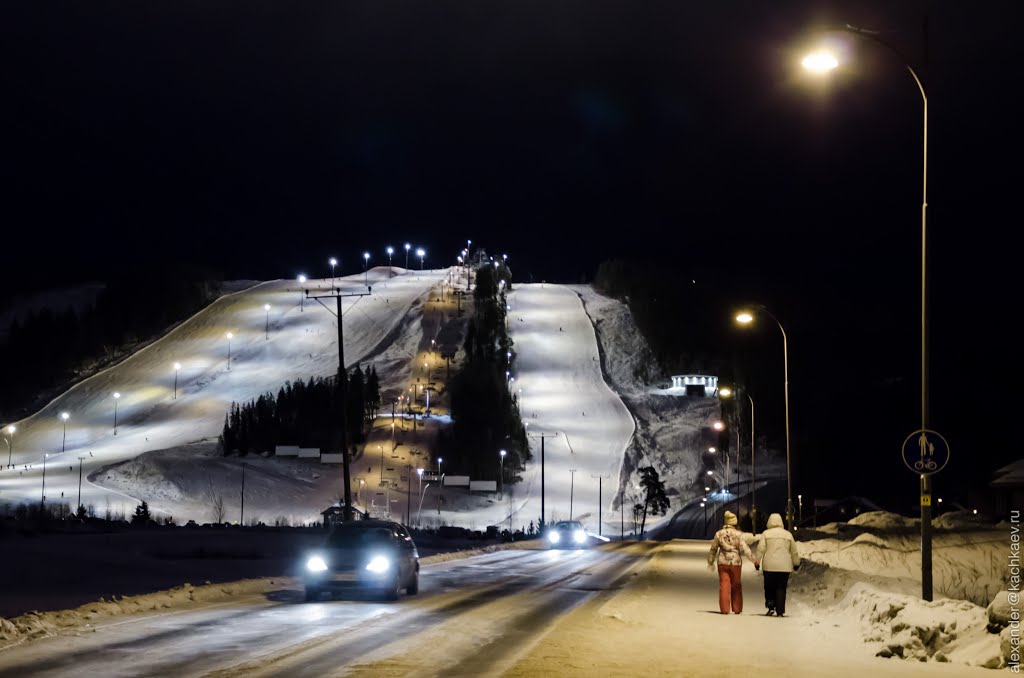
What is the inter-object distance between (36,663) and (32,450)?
129416mm

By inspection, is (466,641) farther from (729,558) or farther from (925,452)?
(925,452)

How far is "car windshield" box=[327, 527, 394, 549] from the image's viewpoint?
2238 cm

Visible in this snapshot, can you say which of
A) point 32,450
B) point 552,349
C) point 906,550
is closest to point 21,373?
point 32,450

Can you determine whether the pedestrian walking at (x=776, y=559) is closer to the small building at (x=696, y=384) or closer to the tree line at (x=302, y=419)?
the tree line at (x=302, y=419)

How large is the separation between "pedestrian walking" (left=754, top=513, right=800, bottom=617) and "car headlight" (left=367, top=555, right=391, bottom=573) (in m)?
7.18

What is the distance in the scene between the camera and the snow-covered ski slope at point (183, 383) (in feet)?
400

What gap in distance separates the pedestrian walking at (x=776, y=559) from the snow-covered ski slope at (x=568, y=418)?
8934 cm

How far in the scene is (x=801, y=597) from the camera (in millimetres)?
23906

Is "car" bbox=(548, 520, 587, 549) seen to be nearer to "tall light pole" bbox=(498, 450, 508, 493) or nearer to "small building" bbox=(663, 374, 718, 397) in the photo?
"tall light pole" bbox=(498, 450, 508, 493)

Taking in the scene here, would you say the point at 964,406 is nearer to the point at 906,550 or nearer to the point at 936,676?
the point at 906,550

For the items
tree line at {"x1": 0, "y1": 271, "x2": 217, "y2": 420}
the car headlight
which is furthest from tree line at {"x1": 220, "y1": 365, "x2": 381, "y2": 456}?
the car headlight

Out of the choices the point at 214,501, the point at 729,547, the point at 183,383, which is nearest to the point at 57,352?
the point at 183,383

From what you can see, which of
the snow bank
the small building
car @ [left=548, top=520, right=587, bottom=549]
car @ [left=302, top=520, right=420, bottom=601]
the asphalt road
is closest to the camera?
the asphalt road

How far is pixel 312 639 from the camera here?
14.8 metres
